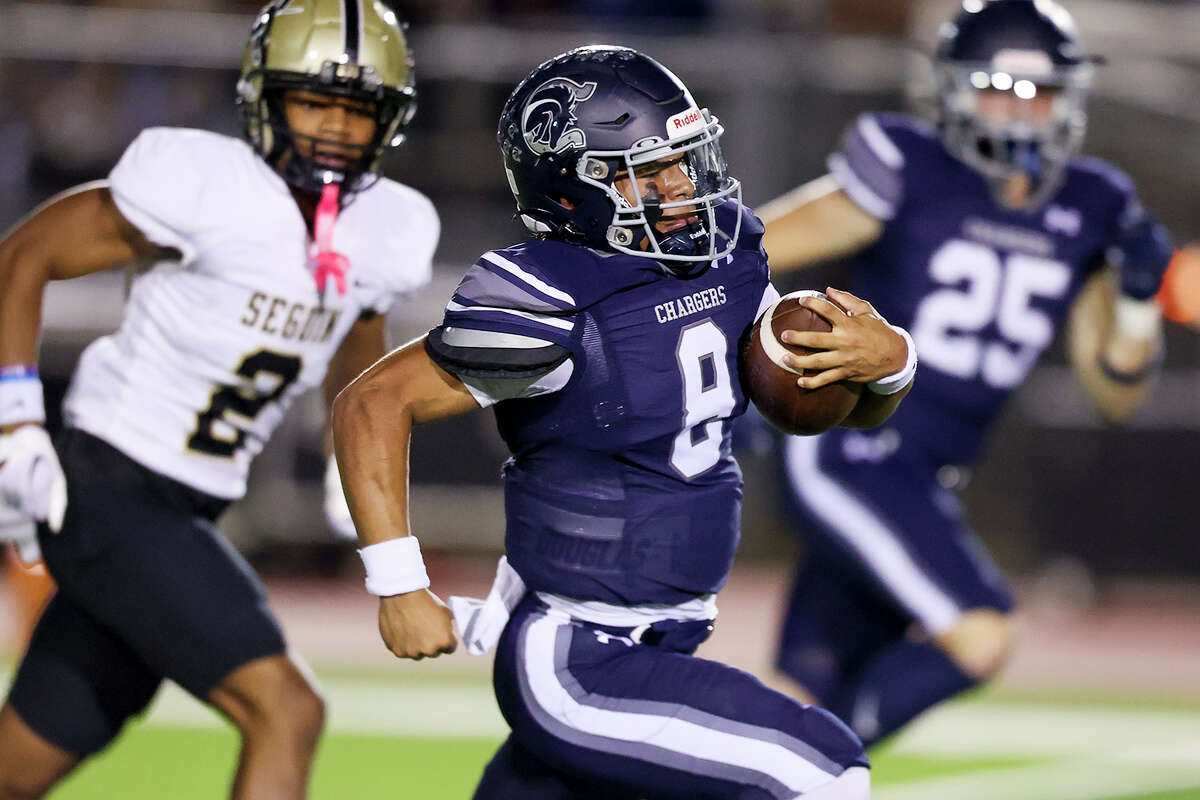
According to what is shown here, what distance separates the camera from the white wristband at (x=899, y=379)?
2.54 meters

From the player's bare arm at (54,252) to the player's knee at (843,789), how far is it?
155cm

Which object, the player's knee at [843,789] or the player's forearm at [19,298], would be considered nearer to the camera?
the player's knee at [843,789]

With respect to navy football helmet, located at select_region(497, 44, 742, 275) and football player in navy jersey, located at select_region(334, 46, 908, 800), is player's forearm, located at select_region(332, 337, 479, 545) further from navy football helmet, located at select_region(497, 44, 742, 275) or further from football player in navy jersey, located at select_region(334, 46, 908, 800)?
navy football helmet, located at select_region(497, 44, 742, 275)

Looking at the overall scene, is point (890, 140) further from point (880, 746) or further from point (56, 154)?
point (56, 154)

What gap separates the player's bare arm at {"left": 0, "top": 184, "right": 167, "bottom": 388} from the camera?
9.84 ft

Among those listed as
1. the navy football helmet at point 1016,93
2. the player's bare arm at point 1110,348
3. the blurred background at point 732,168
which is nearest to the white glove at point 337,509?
the navy football helmet at point 1016,93

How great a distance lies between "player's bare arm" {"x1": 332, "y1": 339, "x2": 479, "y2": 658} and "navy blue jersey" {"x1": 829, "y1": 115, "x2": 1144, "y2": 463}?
174 centimetres

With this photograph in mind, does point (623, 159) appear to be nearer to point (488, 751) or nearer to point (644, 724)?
point (644, 724)

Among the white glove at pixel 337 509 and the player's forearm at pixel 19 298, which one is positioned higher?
the player's forearm at pixel 19 298

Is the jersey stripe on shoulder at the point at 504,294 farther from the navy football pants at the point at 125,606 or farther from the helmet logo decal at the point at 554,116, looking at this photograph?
the navy football pants at the point at 125,606

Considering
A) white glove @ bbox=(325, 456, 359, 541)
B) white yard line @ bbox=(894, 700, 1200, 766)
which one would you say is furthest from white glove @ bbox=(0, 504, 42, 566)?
white yard line @ bbox=(894, 700, 1200, 766)

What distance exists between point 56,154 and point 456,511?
2.21 metres

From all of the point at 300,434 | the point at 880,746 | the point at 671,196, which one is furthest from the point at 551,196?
the point at 300,434

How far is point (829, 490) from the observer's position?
397 cm
